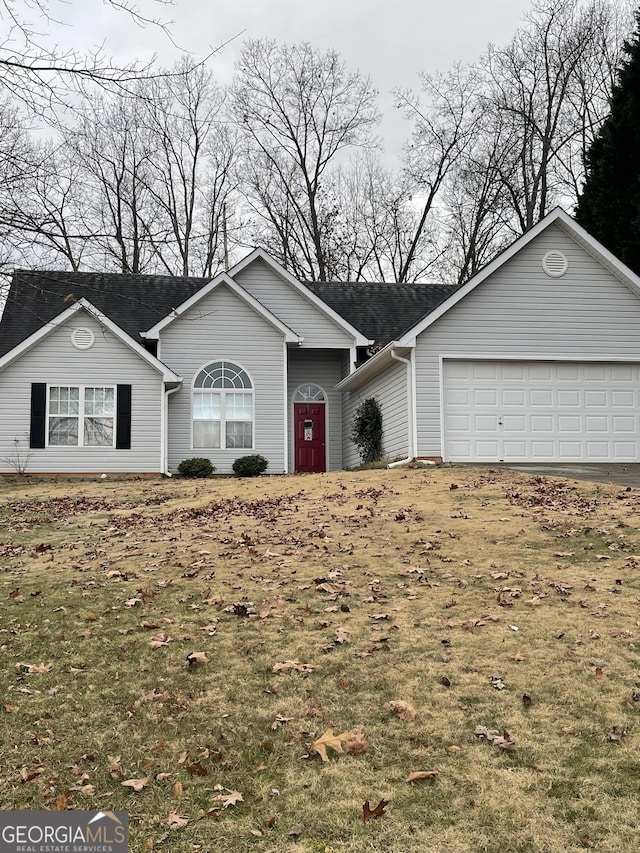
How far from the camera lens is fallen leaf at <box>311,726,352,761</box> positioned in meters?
5.09

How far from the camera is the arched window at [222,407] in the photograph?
2169 centimetres

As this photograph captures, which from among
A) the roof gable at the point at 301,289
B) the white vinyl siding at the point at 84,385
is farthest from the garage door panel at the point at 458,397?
the white vinyl siding at the point at 84,385

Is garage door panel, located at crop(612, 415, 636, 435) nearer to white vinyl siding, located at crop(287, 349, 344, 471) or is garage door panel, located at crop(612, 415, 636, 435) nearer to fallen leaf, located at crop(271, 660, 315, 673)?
white vinyl siding, located at crop(287, 349, 344, 471)

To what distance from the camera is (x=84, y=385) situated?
20.4 metres

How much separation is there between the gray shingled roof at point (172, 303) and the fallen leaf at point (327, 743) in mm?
17226

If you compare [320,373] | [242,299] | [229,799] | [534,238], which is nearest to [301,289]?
[242,299]

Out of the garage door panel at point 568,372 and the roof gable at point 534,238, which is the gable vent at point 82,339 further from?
the garage door panel at point 568,372

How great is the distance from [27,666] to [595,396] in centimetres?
1557

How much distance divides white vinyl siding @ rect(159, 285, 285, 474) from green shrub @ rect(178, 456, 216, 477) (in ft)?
1.79

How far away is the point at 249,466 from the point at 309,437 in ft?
11.3

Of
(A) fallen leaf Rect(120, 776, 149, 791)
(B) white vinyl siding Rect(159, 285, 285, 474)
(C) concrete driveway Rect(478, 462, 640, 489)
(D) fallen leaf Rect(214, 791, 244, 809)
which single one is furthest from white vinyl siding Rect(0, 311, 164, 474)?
(D) fallen leaf Rect(214, 791, 244, 809)

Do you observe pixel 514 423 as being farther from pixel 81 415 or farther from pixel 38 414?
pixel 38 414

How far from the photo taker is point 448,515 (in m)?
11.6

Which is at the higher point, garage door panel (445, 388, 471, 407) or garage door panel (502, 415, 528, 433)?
garage door panel (445, 388, 471, 407)
